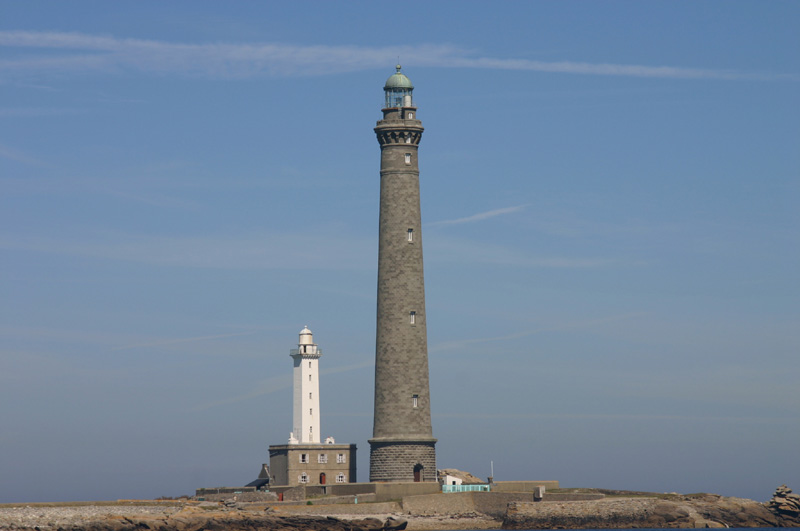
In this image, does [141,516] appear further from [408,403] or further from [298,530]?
[408,403]

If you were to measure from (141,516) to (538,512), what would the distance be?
71.6 feet

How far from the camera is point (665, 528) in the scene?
8019 centimetres

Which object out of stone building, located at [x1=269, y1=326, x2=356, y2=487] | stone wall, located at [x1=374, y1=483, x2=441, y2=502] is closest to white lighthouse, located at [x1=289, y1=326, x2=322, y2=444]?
stone building, located at [x1=269, y1=326, x2=356, y2=487]

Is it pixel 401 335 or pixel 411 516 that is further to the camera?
pixel 401 335

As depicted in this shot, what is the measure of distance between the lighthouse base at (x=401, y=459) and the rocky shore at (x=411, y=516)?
391cm

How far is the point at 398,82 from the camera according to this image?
87375 millimetres

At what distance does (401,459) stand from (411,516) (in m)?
5.16

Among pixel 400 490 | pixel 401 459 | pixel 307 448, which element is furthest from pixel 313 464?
pixel 400 490

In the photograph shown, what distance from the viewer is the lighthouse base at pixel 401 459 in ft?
273

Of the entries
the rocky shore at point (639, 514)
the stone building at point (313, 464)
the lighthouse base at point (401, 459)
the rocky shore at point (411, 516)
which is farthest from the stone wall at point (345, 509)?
the stone building at point (313, 464)

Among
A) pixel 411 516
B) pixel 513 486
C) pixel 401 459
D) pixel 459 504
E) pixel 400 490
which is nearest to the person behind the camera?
pixel 411 516

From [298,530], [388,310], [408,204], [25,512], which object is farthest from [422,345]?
[25,512]

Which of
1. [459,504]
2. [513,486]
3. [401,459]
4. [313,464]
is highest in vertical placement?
[313,464]

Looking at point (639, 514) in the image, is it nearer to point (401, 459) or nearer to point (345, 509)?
point (401, 459)
